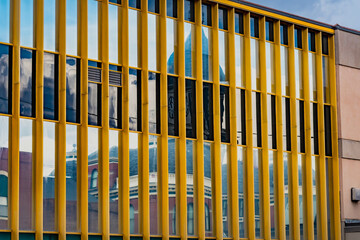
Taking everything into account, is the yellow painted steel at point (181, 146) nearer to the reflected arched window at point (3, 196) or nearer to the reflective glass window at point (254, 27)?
the reflective glass window at point (254, 27)

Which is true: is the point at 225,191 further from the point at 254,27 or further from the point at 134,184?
the point at 254,27

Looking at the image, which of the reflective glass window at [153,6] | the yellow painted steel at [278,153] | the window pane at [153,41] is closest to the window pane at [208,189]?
the yellow painted steel at [278,153]

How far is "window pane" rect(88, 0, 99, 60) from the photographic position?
26259 millimetres

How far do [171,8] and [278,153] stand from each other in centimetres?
677

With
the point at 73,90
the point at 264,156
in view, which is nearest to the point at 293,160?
the point at 264,156

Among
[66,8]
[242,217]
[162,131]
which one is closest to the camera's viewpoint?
[66,8]

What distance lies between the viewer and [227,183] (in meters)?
29.2

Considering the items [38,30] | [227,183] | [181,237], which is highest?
[38,30]

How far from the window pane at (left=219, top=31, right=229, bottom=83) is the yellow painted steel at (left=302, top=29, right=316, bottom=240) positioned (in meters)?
3.92

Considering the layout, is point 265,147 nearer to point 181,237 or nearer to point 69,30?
point 181,237

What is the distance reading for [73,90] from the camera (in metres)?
25.6

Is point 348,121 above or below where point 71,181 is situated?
above

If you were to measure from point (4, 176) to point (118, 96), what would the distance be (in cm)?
479

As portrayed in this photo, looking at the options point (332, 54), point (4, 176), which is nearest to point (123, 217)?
point (4, 176)
